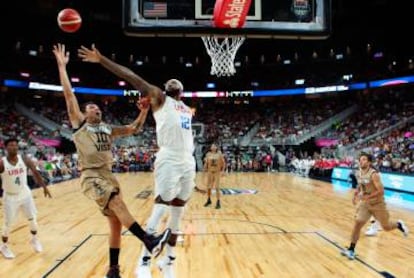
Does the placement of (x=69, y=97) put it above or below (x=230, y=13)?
below

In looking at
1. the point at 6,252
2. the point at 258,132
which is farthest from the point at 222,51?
the point at 258,132

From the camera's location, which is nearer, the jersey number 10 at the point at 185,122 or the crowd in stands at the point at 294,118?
the jersey number 10 at the point at 185,122

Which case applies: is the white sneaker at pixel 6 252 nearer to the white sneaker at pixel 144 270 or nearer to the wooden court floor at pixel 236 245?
the wooden court floor at pixel 236 245

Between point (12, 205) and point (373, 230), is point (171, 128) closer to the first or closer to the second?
point (12, 205)

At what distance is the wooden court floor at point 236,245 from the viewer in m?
5.51

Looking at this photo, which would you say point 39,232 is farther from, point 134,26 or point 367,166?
point 367,166

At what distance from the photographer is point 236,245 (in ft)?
23.2

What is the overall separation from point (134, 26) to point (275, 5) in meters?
2.52

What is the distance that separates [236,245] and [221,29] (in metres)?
3.79

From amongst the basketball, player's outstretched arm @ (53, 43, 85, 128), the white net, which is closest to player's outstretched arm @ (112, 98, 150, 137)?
player's outstretched arm @ (53, 43, 85, 128)

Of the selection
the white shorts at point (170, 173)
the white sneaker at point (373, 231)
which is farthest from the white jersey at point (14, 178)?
the white sneaker at point (373, 231)

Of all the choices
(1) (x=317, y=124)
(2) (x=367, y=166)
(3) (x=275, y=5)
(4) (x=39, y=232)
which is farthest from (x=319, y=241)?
(1) (x=317, y=124)

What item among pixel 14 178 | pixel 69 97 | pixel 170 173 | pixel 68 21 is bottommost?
pixel 14 178

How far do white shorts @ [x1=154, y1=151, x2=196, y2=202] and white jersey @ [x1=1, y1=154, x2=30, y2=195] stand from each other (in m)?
3.40
